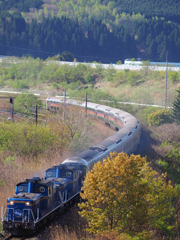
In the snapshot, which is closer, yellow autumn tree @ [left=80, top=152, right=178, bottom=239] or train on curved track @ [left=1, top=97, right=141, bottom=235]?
yellow autumn tree @ [left=80, top=152, right=178, bottom=239]

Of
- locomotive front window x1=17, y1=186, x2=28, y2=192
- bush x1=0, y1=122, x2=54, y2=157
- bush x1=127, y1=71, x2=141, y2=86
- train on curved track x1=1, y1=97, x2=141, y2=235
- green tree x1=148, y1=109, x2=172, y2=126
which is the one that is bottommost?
bush x1=127, y1=71, x2=141, y2=86

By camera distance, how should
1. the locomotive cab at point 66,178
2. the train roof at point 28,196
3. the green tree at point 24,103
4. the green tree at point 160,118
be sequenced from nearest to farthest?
the train roof at point 28,196
the locomotive cab at point 66,178
the green tree at point 160,118
the green tree at point 24,103

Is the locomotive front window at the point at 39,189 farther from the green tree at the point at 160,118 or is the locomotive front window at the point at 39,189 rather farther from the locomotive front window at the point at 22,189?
the green tree at the point at 160,118

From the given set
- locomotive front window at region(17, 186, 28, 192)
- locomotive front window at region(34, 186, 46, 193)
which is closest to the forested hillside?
locomotive front window at region(17, 186, 28, 192)

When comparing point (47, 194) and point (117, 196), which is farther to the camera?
point (47, 194)

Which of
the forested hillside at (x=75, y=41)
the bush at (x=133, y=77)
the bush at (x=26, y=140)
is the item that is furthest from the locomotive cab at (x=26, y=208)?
the forested hillside at (x=75, y=41)

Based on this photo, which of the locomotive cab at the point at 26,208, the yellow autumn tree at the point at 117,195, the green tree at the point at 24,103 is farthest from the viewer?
the green tree at the point at 24,103

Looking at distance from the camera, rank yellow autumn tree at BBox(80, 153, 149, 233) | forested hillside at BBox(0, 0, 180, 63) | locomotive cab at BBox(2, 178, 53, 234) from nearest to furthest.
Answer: yellow autumn tree at BBox(80, 153, 149, 233) < locomotive cab at BBox(2, 178, 53, 234) < forested hillside at BBox(0, 0, 180, 63)

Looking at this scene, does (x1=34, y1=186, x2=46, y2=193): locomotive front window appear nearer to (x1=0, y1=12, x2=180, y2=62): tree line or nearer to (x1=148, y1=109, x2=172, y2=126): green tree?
(x1=148, y1=109, x2=172, y2=126): green tree

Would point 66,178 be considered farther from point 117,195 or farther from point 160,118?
point 160,118

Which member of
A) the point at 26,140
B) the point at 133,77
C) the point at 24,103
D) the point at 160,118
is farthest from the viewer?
the point at 133,77

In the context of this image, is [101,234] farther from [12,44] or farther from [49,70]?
[12,44]

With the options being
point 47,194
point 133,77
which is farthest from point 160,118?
point 133,77

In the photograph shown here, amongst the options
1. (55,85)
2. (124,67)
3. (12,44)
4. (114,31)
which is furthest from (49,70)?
(114,31)
